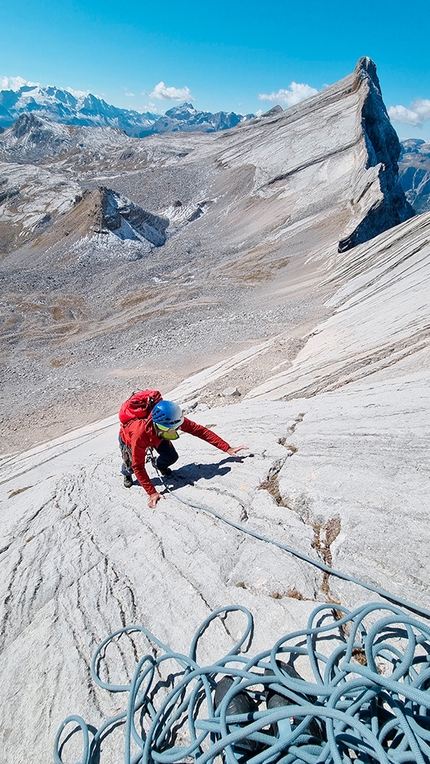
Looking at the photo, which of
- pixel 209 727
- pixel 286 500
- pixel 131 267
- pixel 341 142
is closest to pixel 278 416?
pixel 286 500

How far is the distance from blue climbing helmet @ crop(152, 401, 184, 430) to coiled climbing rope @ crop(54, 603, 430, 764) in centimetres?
247

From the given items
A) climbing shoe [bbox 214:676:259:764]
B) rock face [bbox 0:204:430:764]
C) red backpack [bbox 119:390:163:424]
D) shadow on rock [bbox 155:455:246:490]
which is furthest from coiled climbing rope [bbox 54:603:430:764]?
red backpack [bbox 119:390:163:424]

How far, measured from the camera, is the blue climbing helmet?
538 cm

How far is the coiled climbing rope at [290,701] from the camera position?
233 cm

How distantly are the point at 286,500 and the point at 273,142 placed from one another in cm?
6869

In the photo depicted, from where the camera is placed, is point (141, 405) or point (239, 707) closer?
point (239, 707)

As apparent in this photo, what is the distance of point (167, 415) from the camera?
538 cm

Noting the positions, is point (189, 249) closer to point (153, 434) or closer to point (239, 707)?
point (153, 434)

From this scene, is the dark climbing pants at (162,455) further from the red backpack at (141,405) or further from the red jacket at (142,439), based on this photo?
the red backpack at (141,405)

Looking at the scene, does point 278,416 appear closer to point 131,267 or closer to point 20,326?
point 20,326

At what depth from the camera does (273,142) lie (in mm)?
61125

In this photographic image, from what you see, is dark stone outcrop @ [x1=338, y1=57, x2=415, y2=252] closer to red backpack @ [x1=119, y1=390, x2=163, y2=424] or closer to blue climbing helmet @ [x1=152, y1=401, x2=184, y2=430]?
red backpack @ [x1=119, y1=390, x2=163, y2=424]

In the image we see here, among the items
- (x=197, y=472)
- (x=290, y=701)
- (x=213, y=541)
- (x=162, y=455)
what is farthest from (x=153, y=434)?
(x=290, y=701)

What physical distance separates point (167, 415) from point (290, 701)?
11.2ft
